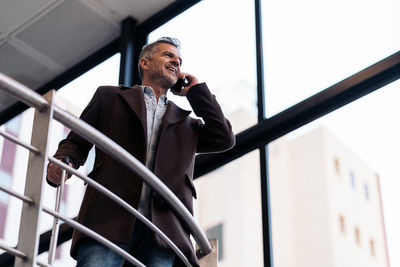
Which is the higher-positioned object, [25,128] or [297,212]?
[25,128]

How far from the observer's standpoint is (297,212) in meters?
3.23

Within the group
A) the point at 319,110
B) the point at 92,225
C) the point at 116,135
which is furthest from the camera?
the point at 319,110

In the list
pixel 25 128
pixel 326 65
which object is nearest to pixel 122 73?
pixel 25 128

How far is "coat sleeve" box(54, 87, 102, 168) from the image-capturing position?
6.98 feet

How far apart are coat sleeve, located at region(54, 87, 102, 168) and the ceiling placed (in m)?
2.39

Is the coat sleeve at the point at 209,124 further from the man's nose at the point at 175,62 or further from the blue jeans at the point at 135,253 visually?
the blue jeans at the point at 135,253

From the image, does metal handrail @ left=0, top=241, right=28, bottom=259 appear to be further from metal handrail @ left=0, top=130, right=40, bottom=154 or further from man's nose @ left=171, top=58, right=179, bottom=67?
man's nose @ left=171, top=58, right=179, bottom=67

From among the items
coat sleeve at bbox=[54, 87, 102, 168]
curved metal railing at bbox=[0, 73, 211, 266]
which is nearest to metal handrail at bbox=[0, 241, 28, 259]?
curved metal railing at bbox=[0, 73, 211, 266]

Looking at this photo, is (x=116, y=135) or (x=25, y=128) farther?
(x=25, y=128)

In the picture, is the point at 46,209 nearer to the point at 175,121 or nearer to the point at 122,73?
the point at 175,121

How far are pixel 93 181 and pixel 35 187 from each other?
209 mm

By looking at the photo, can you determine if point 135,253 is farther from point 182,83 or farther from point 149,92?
point 182,83

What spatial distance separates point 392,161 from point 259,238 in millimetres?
705

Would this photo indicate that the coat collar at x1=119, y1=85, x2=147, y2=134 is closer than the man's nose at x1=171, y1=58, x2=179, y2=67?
Yes
